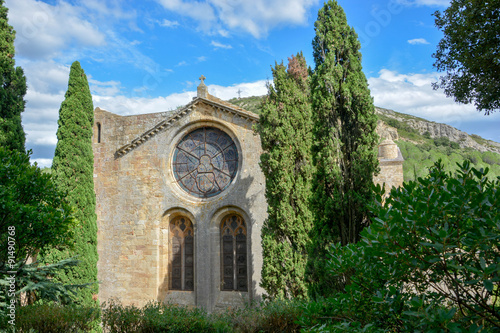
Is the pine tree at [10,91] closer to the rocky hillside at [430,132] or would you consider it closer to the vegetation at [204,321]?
the vegetation at [204,321]

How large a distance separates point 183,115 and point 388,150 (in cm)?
781

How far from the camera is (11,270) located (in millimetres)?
5797

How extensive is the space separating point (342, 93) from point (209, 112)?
17.9 ft

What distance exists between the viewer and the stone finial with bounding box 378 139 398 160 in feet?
42.9

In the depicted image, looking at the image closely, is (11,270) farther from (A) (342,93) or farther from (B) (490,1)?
(B) (490,1)

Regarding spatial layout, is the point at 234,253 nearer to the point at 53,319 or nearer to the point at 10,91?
the point at 53,319

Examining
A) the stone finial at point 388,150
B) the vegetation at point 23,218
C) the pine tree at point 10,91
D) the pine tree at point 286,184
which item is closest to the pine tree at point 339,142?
the pine tree at point 286,184

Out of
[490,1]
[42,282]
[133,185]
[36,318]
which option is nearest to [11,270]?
[42,282]

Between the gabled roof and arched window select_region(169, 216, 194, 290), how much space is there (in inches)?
124

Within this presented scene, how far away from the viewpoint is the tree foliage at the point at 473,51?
5.91 m

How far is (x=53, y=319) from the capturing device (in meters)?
6.44

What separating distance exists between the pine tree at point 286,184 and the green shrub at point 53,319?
4.17 meters

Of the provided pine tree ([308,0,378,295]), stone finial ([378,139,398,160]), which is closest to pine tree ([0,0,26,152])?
pine tree ([308,0,378,295])

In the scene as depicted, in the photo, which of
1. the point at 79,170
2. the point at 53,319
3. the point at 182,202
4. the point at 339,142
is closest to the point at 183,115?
the point at 182,202
